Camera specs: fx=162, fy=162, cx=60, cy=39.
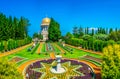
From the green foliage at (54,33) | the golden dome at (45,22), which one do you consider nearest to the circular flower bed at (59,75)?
the green foliage at (54,33)

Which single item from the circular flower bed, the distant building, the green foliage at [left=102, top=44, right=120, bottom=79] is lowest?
the circular flower bed

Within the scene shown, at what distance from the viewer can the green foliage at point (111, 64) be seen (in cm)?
1941

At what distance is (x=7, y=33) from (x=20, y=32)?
34.7ft

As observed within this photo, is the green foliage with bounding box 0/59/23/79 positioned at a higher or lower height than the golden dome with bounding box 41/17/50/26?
lower

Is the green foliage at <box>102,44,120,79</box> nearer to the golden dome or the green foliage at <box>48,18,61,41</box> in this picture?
the green foliage at <box>48,18,61,41</box>

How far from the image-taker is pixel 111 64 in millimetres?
19828

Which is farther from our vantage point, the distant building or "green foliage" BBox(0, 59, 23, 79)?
the distant building

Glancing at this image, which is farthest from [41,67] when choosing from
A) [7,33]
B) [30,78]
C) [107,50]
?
[7,33]

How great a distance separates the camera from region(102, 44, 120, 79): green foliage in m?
19.4

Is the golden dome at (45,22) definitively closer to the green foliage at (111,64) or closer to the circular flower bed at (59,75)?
the circular flower bed at (59,75)

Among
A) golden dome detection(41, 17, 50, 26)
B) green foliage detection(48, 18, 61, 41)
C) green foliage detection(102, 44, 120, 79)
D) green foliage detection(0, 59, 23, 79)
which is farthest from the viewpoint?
golden dome detection(41, 17, 50, 26)

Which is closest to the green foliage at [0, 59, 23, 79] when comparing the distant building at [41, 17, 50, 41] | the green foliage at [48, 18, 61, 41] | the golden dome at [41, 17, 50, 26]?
the green foliage at [48, 18, 61, 41]

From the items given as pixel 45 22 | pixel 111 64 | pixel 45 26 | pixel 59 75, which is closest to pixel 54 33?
pixel 45 26

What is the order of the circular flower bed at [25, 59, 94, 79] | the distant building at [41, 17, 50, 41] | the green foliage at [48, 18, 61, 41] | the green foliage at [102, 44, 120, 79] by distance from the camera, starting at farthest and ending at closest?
the distant building at [41, 17, 50, 41] → the green foliage at [48, 18, 61, 41] → the circular flower bed at [25, 59, 94, 79] → the green foliage at [102, 44, 120, 79]
